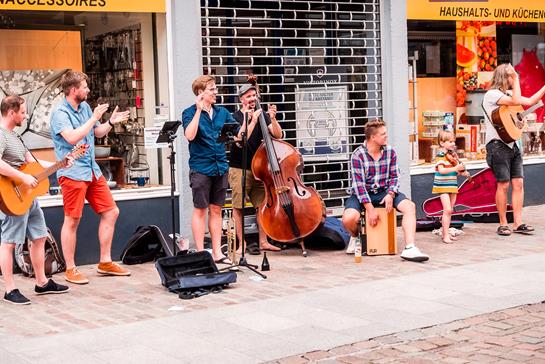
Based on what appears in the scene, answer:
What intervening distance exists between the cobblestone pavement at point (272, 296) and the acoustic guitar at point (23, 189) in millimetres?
A: 845

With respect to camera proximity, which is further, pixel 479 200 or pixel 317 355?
pixel 479 200

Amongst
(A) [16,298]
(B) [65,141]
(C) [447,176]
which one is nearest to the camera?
(A) [16,298]

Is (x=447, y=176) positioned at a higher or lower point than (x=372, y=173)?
lower

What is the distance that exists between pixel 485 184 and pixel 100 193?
5.20 m

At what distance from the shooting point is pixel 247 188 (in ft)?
33.7

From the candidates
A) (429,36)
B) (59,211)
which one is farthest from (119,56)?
(429,36)

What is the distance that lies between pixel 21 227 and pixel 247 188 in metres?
2.97

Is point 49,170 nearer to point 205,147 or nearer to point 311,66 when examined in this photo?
point 205,147

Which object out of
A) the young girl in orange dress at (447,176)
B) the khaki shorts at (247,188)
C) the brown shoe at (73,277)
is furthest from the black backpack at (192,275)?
the young girl in orange dress at (447,176)

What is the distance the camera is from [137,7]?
33.1ft

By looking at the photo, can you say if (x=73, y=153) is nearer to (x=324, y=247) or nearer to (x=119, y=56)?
(x=119, y=56)

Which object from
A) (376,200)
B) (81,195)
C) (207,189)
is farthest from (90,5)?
(376,200)

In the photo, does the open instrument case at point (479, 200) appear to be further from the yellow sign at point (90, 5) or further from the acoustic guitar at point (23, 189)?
the acoustic guitar at point (23, 189)

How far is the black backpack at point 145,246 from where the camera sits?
978cm
